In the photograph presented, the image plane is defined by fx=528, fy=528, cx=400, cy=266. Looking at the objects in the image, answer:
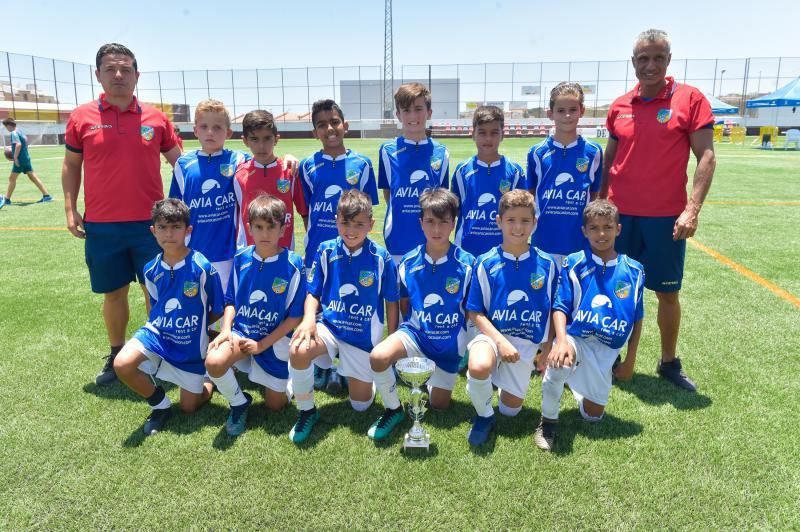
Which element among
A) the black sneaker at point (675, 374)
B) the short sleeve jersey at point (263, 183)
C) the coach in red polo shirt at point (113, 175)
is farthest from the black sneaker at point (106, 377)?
the black sneaker at point (675, 374)

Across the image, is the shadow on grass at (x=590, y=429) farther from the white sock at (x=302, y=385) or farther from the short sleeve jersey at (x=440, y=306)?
the white sock at (x=302, y=385)

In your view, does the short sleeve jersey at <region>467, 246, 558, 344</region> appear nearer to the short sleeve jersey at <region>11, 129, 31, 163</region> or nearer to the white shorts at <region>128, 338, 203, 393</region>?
the white shorts at <region>128, 338, 203, 393</region>

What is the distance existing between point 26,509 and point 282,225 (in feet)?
6.28

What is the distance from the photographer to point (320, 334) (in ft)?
10.8

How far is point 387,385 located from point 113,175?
246cm

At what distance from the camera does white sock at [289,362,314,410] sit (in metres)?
3.09

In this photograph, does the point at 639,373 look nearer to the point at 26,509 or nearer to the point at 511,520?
the point at 511,520

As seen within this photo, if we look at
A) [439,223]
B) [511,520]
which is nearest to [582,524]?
[511,520]

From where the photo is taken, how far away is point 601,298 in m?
3.15

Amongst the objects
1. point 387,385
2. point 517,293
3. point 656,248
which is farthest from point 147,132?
point 656,248

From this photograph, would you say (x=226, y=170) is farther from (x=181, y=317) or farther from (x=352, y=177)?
(x=181, y=317)

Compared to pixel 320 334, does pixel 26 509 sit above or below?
below

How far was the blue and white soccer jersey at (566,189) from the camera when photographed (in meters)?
3.85

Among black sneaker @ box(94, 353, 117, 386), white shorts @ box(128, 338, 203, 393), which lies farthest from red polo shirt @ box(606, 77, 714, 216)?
black sneaker @ box(94, 353, 117, 386)
